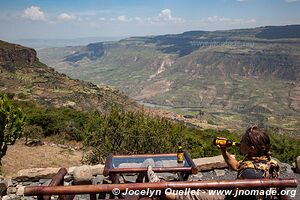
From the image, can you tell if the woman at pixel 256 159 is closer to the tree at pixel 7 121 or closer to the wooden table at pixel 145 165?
the wooden table at pixel 145 165

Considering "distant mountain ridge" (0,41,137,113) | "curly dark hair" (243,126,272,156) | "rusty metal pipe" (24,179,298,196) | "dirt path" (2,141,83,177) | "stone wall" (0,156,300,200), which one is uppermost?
"curly dark hair" (243,126,272,156)

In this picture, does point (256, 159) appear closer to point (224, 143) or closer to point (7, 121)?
point (224, 143)

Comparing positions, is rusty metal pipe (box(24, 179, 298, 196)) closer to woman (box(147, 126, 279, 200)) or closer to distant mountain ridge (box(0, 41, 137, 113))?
woman (box(147, 126, 279, 200))

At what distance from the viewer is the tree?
1124 centimetres

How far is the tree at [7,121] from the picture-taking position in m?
11.2

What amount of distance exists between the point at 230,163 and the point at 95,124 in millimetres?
9737

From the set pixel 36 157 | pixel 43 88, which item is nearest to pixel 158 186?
pixel 36 157

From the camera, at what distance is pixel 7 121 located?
11602mm

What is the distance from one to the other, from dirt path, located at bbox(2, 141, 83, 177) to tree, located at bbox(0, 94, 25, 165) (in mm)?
1381

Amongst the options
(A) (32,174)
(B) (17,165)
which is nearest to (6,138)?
(B) (17,165)

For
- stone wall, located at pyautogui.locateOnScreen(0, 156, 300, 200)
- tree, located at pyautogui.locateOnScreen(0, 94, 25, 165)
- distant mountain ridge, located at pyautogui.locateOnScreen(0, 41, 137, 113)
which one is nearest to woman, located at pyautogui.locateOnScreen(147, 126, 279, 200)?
stone wall, located at pyautogui.locateOnScreen(0, 156, 300, 200)

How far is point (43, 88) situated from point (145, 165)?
82.7 meters

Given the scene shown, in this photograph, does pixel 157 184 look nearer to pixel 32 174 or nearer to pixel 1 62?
pixel 32 174

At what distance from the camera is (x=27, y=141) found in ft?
63.0
